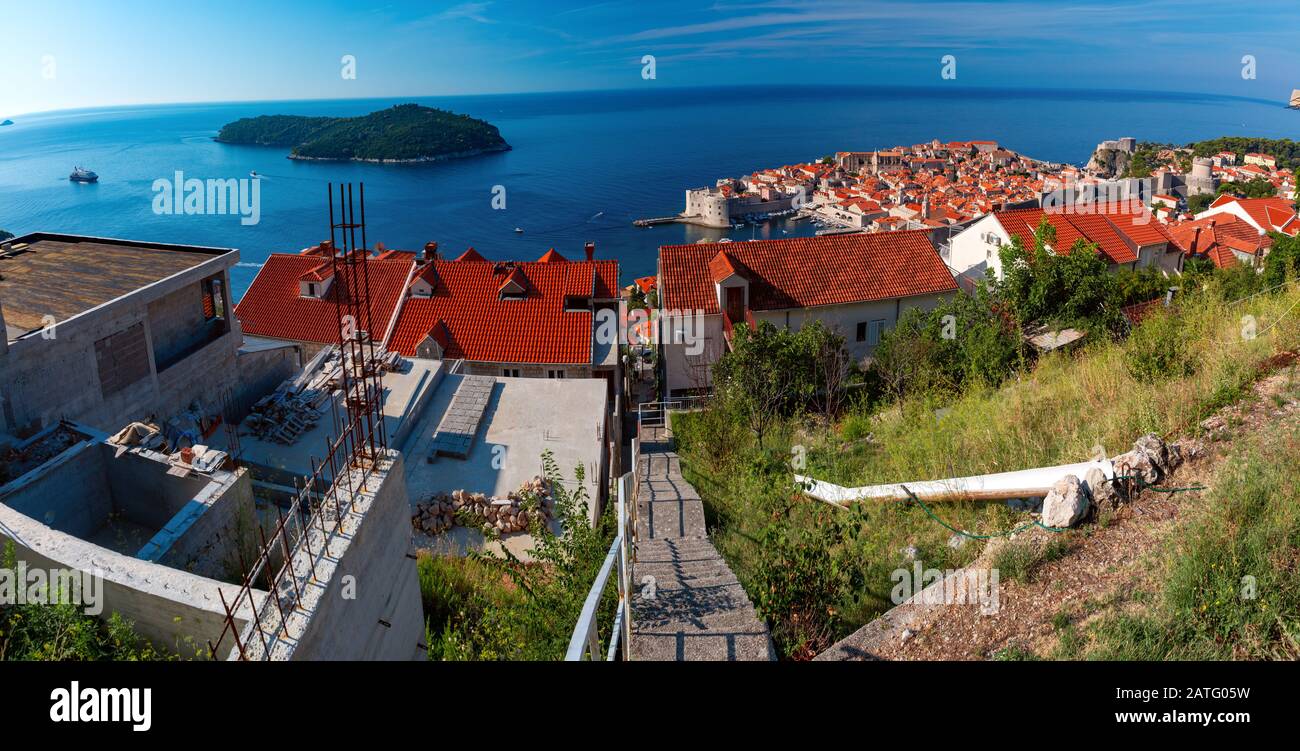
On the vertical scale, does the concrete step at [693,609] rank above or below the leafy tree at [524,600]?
above

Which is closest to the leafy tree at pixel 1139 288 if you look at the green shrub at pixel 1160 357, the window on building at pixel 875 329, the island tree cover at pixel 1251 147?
the window on building at pixel 875 329

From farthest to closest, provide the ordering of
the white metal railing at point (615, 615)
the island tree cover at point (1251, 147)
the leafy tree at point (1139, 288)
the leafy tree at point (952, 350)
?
the island tree cover at point (1251, 147) → the leafy tree at point (1139, 288) → the leafy tree at point (952, 350) → the white metal railing at point (615, 615)

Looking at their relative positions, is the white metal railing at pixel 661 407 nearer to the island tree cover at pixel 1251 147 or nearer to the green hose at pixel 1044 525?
the green hose at pixel 1044 525

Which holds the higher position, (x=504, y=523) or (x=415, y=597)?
(x=415, y=597)

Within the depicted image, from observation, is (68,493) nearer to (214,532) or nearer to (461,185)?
(214,532)
